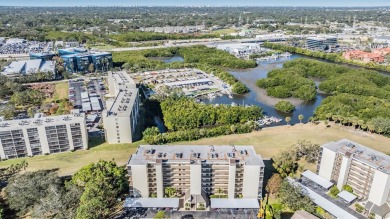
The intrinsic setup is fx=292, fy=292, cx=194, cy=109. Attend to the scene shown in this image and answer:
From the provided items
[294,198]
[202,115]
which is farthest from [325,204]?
[202,115]

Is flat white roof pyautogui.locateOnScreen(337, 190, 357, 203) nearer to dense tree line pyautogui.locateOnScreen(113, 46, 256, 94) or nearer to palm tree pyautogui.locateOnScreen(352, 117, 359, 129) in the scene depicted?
palm tree pyautogui.locateOnScreen(352, 117, 359, 129)

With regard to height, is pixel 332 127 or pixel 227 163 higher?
pixel 227 163

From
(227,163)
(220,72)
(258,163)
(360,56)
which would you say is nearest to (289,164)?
(258,163)

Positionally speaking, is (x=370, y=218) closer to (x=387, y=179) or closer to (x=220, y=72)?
(x=387, y=179)

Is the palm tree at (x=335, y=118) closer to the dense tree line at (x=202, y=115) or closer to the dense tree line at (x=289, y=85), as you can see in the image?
the dense tree line at (x=202, y=115)

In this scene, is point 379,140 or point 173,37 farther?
point 173,37

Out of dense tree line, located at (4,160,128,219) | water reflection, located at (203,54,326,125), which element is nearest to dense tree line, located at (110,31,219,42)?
water reflection, located at (203,54,326,125)

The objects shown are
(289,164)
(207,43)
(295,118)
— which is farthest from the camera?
(207,43)
